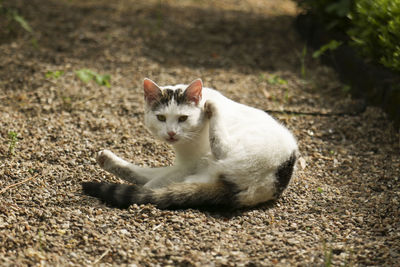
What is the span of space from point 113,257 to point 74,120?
6.95 feet

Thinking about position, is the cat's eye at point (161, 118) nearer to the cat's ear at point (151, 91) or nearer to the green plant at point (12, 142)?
the cat's ear at point (151, 91)

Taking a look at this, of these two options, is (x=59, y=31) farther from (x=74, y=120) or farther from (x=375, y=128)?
(x=375, y=128)

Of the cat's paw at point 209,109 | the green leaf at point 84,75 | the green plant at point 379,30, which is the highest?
the green plant at point 379,30

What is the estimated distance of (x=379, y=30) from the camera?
14.3ft

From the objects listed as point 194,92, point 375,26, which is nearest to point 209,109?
point 194,92

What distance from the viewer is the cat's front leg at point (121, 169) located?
3.45m

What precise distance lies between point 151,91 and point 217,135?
594 mm

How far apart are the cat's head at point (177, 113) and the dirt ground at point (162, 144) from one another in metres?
0.52

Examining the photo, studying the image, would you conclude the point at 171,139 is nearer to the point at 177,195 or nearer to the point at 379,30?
the point at 177,195

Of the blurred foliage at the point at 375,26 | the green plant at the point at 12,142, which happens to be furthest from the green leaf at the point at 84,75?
the blurred foliage at the point at 375,26

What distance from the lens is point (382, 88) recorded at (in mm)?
4812

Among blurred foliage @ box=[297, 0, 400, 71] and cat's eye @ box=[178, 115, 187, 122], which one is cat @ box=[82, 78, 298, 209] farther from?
blurred foliage @ box=[297, 0, 400, 71]

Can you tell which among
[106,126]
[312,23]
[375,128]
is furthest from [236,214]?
[312,23]

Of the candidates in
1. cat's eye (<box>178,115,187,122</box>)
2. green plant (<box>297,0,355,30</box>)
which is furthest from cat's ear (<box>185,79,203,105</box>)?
green plant (<box>297,0,355,30</box>)
